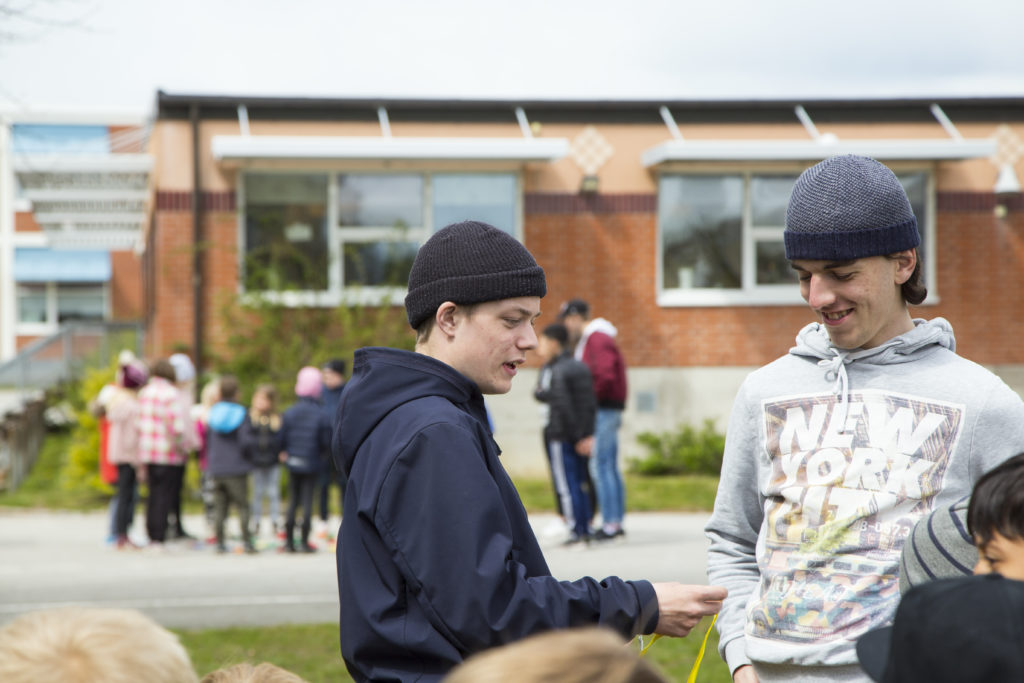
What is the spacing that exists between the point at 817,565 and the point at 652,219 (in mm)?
14704

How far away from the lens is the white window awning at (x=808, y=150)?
1591 cm

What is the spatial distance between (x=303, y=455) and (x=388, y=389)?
331 inches

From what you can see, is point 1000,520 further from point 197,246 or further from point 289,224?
point 289,224

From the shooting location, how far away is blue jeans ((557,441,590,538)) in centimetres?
1035

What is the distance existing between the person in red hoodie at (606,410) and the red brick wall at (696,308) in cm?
556

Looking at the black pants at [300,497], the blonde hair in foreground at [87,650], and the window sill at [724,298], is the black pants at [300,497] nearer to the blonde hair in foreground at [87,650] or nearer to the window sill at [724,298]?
the window sill at [724,298]

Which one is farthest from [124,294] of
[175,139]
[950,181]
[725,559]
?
[725,559]

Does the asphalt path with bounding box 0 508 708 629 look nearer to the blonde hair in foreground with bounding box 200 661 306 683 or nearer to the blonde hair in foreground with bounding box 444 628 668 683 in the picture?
the blonde hair in foreground with bounding box 200 661 306 683

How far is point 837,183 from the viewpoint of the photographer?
245 cm

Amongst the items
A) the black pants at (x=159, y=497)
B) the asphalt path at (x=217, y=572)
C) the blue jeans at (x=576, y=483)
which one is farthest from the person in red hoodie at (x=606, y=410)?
the black pants at (x=159, y=497)

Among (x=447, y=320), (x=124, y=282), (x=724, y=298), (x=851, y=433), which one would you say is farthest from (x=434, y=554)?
(x=124, y=282)

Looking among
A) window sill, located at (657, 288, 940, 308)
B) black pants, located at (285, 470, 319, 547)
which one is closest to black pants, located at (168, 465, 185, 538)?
black pants, located at (285, 470, 319, 547)

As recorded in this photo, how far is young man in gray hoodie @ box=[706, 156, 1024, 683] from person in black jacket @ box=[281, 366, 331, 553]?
8.22 m

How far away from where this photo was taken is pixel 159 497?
1078 centimetres
